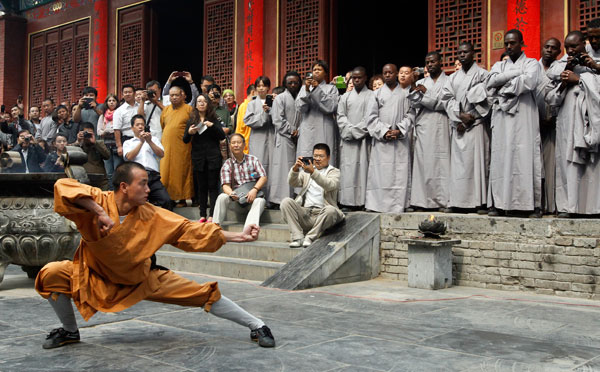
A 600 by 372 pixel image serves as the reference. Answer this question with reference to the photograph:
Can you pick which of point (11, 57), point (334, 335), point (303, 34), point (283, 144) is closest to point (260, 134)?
point (283, 144)

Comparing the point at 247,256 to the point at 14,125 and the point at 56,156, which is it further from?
the point at 14,125

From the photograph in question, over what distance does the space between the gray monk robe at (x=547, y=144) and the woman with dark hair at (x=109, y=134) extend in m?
5.81

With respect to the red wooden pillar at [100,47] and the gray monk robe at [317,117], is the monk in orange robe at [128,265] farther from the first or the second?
the red wooden pillar at [100,47]

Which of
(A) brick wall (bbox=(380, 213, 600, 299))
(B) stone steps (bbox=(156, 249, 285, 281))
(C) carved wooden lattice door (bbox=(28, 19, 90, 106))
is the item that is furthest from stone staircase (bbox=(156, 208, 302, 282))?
(C) carved wooden lattice door (bbox=(28, 19, 90, 106))

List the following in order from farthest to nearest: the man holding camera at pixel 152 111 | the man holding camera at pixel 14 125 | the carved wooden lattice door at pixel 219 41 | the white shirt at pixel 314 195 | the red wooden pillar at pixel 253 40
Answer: the carved wooden lattice door at pixel 219 41 < the man holding camera at pixel 14 125 < the red wooden pillar at pixel 253 40 < the man holding camera at pixel 152 111 < the white shirt at pixel 314 195

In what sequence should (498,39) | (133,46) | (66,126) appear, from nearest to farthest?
1. (498,39)
2. (66,126)
3. (133,46)

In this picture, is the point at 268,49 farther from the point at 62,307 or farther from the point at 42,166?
the point at 62,307

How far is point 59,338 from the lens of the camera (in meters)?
3.85

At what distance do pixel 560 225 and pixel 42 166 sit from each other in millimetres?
7586

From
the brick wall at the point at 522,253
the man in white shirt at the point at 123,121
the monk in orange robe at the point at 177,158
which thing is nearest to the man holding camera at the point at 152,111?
the man in white shirt at the point at 123,121

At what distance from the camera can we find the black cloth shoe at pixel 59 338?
3816 millimetres

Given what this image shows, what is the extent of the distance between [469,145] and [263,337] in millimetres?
4003

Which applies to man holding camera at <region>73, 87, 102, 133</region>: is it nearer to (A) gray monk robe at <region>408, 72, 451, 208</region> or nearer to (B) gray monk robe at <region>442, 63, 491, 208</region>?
(A) gray monk robe at <region>408, 72, 451, 208</region>

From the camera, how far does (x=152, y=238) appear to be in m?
3.76
